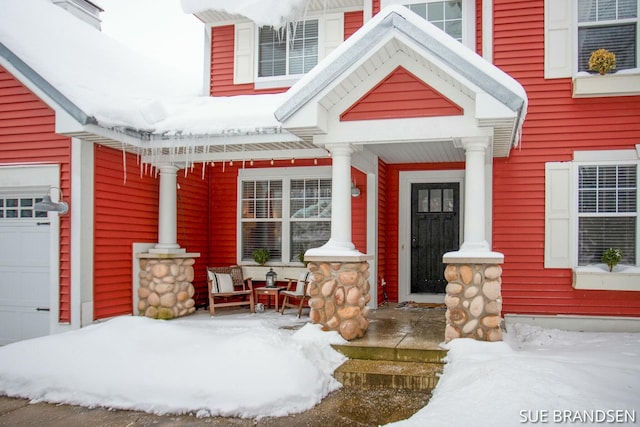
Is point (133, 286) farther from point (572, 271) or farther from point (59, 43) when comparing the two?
point (572, 271)

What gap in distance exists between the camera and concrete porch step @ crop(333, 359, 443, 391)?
5433mm

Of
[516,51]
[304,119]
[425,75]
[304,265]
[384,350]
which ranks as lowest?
[384,350]

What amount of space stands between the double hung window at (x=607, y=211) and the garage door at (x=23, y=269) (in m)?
7.27

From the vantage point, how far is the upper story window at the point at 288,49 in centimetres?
984

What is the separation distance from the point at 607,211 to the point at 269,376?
5.41m

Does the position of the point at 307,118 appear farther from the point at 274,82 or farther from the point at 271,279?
the point at 274,82

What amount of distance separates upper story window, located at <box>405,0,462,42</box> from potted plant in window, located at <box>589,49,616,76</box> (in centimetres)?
197

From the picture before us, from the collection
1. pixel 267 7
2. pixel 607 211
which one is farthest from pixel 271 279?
pixel 607 211

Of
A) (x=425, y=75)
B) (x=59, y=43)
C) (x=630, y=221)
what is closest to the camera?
(x=425, y=75)

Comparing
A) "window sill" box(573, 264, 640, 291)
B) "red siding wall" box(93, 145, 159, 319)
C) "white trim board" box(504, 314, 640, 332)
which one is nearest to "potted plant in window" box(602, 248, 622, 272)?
"window sill" box(573, 264, 640, 291)

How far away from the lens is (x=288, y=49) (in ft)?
32.6

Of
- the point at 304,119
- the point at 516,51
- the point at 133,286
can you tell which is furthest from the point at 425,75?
the point at 133,286

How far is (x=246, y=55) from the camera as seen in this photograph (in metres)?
10.0

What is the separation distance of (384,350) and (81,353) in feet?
10.1
